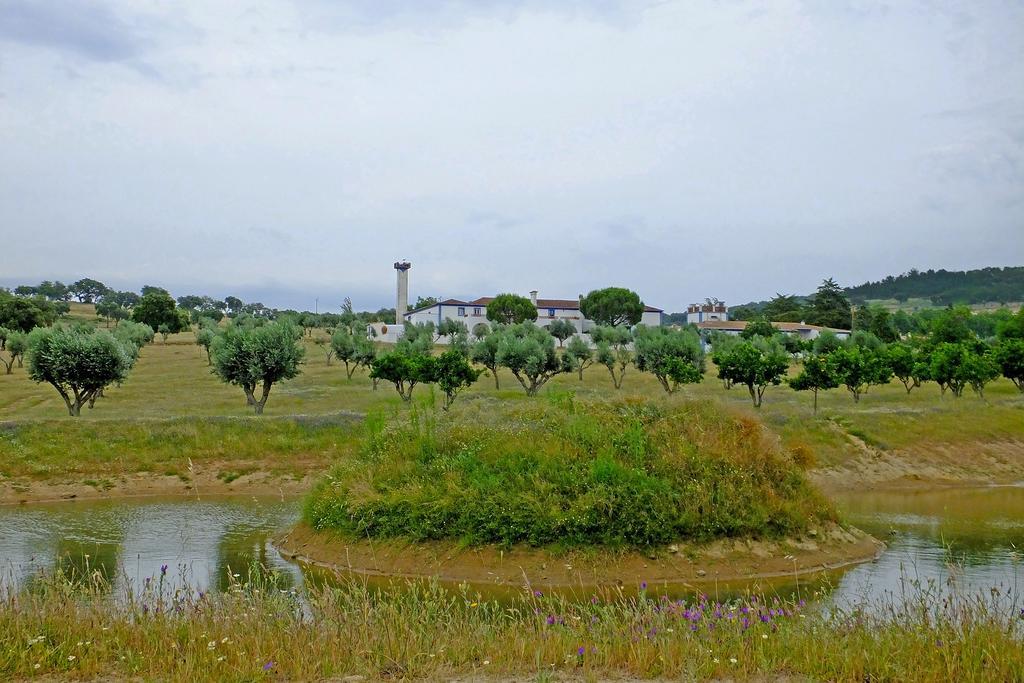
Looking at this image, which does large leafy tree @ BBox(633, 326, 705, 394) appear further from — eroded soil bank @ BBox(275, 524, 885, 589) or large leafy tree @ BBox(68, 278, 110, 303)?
large leafy tree @ BBox(68, 278, 110, 303)

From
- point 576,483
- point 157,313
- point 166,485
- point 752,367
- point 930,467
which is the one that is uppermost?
point 157,313

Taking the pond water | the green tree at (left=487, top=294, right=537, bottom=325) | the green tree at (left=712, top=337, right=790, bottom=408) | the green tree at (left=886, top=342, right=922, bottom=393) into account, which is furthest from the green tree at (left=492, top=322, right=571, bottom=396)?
the green tree at (left=487, top=294, right=537, bottom=325)

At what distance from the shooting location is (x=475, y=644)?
34.1 ft

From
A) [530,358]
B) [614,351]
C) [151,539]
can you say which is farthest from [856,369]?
[151,539]

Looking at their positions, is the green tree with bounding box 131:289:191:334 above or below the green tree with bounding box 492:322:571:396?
above

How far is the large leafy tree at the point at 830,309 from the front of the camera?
162750 millimetres

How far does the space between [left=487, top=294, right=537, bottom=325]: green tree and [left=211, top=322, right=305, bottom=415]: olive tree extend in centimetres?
7030

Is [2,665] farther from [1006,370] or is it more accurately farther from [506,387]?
[1006,370]

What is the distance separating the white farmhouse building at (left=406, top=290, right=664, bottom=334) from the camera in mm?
130000

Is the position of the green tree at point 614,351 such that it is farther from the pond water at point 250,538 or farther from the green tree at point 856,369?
the pond water at point 250,538

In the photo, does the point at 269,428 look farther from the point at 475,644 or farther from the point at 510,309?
the point at 510,309

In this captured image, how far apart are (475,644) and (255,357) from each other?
4418cm

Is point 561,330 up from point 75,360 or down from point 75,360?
up

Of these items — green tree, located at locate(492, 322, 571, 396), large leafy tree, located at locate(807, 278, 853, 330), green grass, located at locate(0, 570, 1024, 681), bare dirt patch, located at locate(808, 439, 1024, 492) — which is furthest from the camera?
large leafy tree, located at locate(807, 278, 853, 330)
